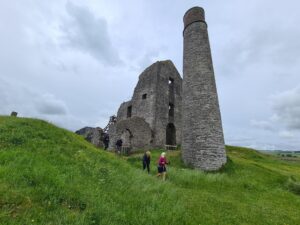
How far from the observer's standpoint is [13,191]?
4.88m

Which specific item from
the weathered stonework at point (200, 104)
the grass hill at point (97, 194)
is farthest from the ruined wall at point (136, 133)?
the grass hill at point (97, 194)

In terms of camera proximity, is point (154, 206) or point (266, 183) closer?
point (154, 206)

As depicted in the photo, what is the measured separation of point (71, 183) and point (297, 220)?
7.82 metres

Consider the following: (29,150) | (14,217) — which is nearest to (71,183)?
(14,217)

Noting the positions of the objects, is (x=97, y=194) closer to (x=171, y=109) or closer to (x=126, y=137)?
(x=126, y=137)

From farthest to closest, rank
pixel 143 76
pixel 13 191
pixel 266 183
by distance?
1. pixel 143 76
2. pixel 266 183
3. pixel 13 191

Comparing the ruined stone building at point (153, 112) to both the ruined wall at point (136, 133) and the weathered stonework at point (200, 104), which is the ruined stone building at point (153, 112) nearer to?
the ruined wall at point (136, 133)

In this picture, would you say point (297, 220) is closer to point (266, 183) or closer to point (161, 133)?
point (266, 183)

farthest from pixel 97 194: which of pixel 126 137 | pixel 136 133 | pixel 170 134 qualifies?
Answer: pixel 170 134

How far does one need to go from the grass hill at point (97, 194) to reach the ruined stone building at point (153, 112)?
12051 mm

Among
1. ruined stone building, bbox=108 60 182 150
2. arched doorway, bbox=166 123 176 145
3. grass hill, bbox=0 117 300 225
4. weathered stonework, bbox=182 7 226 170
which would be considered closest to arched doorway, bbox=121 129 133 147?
ruined stone building, bbox=108 60 182 150

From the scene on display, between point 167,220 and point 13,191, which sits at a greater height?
point 13,191

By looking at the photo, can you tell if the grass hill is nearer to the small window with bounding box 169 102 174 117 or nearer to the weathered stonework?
the weathered stonework

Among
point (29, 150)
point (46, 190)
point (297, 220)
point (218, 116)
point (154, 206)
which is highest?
point (218, 116)
